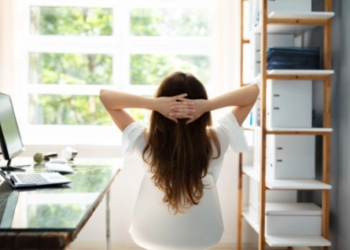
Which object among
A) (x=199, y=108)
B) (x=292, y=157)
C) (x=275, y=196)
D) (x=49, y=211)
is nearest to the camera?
(x=49, y=211)

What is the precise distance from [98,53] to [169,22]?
1.95 ft

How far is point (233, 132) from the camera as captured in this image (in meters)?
1.86

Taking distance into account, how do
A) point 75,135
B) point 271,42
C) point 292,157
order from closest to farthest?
point 292,157 → point 271,42 → point 75,135

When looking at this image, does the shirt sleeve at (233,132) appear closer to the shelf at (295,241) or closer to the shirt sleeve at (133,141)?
the shirt sleeve at (133,141)

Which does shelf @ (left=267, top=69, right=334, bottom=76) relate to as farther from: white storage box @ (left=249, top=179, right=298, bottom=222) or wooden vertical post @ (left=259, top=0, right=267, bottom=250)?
white storage box @ (left=249, top=179, right=298, bottom=222)

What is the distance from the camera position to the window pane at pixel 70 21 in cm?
356

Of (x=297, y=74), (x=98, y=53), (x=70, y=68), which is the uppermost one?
(x=98, y=53)

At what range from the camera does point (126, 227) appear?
332cm

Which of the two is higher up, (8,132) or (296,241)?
(8,132)

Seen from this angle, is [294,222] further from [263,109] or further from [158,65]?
[158,65]

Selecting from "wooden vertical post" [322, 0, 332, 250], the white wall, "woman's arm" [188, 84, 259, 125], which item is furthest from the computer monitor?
"wooden vertical post" [322, 0, 332, 250]

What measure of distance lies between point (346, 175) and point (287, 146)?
37 centimetres

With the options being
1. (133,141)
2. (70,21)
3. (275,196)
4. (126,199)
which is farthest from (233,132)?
(70,21)

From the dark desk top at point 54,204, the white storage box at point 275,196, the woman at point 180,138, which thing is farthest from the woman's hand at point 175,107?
the white storage box at point 275,196
